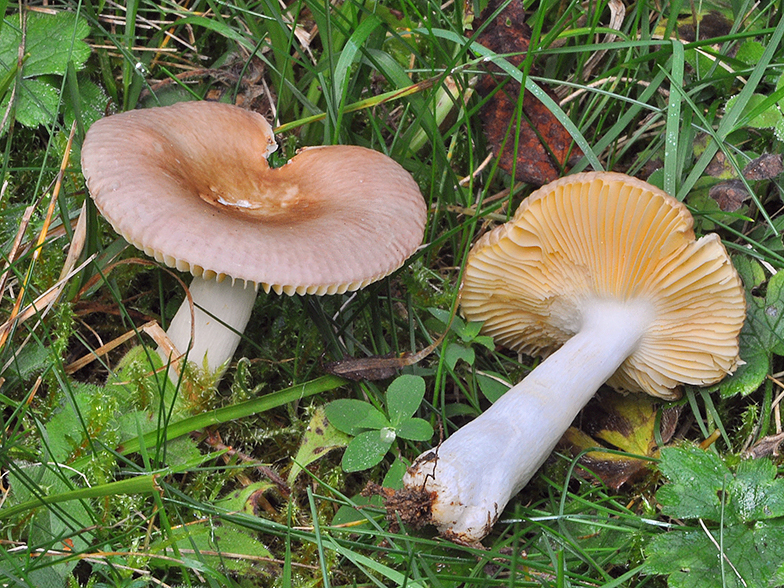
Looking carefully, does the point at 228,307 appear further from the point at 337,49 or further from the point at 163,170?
the point at 337,49

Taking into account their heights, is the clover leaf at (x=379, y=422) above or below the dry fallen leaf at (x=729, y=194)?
below

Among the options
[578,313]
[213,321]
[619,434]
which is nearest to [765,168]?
[578,313]

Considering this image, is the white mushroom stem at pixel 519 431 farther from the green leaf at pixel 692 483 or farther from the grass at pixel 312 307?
the green leaf at pixel 692 483

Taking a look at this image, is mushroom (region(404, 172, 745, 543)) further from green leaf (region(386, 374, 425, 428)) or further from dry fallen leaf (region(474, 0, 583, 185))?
dry fallen leaf (region(474, 0, 583, 185))

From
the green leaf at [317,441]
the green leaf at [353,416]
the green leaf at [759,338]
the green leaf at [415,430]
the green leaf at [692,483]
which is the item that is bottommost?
the green leaf at [317,441]

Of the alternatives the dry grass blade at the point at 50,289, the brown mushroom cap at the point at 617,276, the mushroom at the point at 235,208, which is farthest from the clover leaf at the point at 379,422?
the dry grass blade at the point at 50,289

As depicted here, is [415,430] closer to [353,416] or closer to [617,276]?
[353,416]
